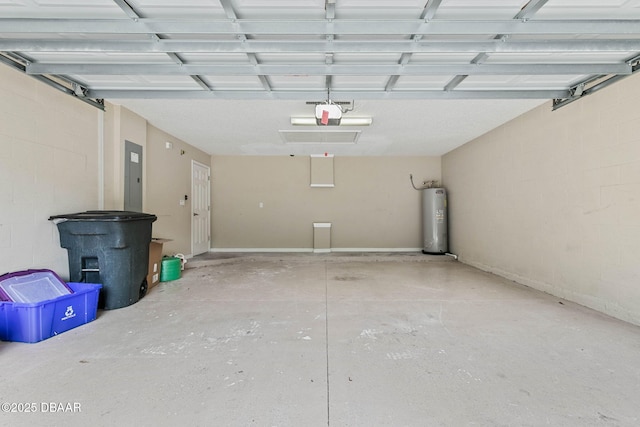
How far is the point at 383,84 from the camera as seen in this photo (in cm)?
305

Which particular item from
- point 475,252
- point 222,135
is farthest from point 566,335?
point 222,135

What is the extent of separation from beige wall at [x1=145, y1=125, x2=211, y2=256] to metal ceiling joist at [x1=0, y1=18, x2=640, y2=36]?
106 inches

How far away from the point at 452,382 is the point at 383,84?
9.04ft

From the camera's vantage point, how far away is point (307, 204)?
722 centimetres

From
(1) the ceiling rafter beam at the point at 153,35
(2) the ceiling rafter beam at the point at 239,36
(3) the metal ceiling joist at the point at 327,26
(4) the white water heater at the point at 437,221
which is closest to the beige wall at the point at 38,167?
(3) the metal ceiling joist at the point at 327,26

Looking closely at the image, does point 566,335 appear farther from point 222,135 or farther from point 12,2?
point 222,135

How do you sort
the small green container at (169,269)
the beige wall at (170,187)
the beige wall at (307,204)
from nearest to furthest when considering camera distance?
the small green container at (169,269), the beige wall at (170,187), the beige wall at (307,204)

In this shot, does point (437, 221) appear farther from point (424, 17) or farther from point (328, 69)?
point (424, 17)

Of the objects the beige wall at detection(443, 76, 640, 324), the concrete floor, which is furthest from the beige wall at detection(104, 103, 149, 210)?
the beige wall at detection(443, 76, 640, 324)

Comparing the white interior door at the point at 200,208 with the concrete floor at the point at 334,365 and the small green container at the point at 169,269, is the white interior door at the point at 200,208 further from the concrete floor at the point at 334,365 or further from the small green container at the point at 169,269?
the concrete floor at the point at 334,365

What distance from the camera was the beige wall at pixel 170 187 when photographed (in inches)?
182

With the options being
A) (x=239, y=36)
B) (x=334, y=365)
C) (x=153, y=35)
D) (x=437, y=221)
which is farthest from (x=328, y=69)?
(x=437, y=221)

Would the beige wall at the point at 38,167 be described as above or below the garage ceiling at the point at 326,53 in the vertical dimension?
below

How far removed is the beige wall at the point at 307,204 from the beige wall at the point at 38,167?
12.6 ft
